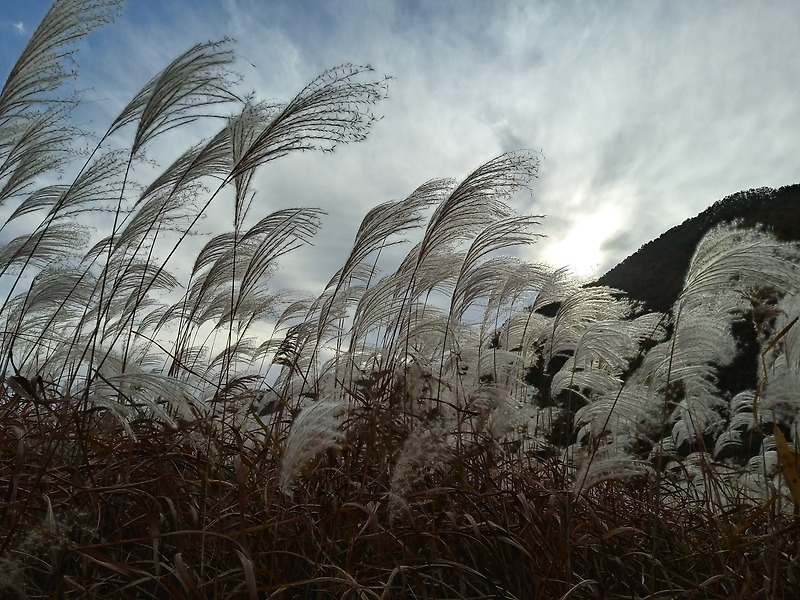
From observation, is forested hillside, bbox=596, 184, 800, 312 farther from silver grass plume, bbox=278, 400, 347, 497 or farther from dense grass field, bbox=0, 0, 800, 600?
silver grass plume, bbox=278, 400, 347, 497

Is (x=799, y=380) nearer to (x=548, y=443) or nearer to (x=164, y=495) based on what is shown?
(x=548, y=443)

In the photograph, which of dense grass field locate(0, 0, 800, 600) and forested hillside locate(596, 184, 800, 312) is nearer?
dense grass field locate(0, 0, 800, 600)

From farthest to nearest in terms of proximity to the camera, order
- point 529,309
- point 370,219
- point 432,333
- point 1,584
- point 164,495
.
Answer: point 529,309
point 432,333
point 370,219
point 164,495
point 1,584

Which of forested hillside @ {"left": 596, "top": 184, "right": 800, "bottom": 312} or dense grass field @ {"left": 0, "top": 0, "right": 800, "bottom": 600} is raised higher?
forested hillside @ {"left": 596, "top": 184, "right": 800, "bottom": 312}

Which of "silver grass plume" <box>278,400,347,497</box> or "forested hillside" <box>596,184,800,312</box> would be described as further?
"forested hillside" <box>596,184,800,312</box>

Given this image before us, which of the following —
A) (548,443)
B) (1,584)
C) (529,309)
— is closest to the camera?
(1,584)

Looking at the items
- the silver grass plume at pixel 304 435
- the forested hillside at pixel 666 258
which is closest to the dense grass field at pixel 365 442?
the silver grass plume at pixel 304 435

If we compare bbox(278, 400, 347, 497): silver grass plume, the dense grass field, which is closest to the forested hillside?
the dense grass field

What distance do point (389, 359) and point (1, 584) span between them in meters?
2.25

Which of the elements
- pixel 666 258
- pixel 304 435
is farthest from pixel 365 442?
pixel 666 258

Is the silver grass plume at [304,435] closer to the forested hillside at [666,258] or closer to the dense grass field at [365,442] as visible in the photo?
the dense grass field at [365,442]

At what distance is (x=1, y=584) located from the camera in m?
1.74

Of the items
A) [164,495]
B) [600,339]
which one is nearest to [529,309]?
[600,339]

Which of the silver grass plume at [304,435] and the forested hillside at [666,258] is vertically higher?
the forested hillside at [666,258]
